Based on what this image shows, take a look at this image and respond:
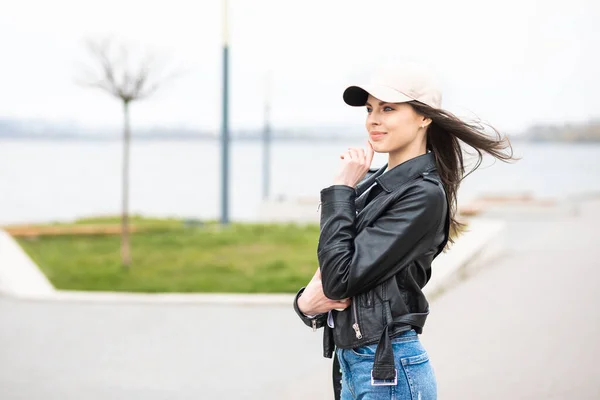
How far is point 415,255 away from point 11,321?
18.0ft

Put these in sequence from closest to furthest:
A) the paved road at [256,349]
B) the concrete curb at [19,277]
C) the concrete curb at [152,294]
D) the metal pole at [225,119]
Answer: the paved road at [256,349], the concrete curb at [152,294], the concrete curb at [19,277], the metal pole at [225,119]

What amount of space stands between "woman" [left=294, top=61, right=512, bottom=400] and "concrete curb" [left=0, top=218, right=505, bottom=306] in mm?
5259

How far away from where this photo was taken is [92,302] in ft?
25.8

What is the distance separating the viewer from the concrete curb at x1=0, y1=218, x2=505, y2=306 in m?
7.78

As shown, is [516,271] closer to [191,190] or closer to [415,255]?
[415,255]

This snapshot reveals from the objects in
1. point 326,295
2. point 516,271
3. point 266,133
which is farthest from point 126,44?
point 266,133

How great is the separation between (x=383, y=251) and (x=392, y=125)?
0.36 m

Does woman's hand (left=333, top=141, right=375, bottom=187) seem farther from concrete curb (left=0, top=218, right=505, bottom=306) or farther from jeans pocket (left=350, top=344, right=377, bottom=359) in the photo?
concrete curb (left=0, top=218, right=505, bottom=306)

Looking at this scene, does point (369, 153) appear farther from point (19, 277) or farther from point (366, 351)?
point (19, 277)

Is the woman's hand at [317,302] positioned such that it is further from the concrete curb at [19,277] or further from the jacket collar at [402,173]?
the concrete curb at [19,277]

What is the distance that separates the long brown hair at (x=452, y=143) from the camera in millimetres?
2486

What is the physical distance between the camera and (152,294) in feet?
26.9

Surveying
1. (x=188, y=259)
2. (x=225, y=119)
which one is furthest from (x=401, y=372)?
(x=225, y=119)

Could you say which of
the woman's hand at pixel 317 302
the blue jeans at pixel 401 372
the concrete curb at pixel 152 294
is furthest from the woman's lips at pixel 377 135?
the concrete curb at pixel 152 294
